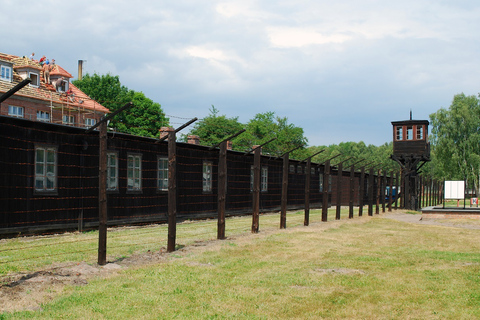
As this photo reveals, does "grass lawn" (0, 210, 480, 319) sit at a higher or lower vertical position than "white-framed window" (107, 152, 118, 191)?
lower

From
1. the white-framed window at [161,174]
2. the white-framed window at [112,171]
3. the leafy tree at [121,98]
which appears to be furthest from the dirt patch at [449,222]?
the leafy tree at [121,98]

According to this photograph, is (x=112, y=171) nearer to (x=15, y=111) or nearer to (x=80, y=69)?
(x=15, y=111)

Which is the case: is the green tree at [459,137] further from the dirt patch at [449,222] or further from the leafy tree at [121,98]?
the dirt patch at [449,222]

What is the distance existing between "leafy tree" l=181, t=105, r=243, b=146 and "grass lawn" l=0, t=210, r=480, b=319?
2055 inches

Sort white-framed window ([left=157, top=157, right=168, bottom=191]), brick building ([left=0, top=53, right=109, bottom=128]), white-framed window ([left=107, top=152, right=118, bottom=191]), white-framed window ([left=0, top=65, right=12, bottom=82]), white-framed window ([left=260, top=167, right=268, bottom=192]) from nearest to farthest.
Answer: white-framed window ([left=107, top=152, right=118, bottom=191]), white-framed window ([left=157, top=157, right=168, bottom=191]), white-framed window ([left=260, top=167, right=268, bottom=192]), white-framed window ([left=0, top=65, right=12, bottom=82]), brick building ([left=0, top=53, right=109, bottom=128])

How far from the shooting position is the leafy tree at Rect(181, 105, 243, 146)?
2744 inches

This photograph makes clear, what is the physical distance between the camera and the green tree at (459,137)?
6931 centimetres

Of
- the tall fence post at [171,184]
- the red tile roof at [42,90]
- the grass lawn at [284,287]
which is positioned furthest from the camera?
the red tile roof at [42,90]

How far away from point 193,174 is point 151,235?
812 cm

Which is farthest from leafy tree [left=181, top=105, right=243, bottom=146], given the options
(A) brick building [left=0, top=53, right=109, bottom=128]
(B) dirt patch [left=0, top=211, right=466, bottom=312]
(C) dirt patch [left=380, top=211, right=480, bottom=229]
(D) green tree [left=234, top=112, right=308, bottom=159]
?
(B) dirt patch [left=0, top=211, right=466, bottom=312]

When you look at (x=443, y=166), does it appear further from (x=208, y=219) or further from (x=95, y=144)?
(x=95, y=144)

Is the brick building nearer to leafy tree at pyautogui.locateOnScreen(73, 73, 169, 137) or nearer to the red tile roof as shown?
the red tile roof

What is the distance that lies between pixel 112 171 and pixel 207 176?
21.8 ft

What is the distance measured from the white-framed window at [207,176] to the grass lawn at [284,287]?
1172 centimetres
